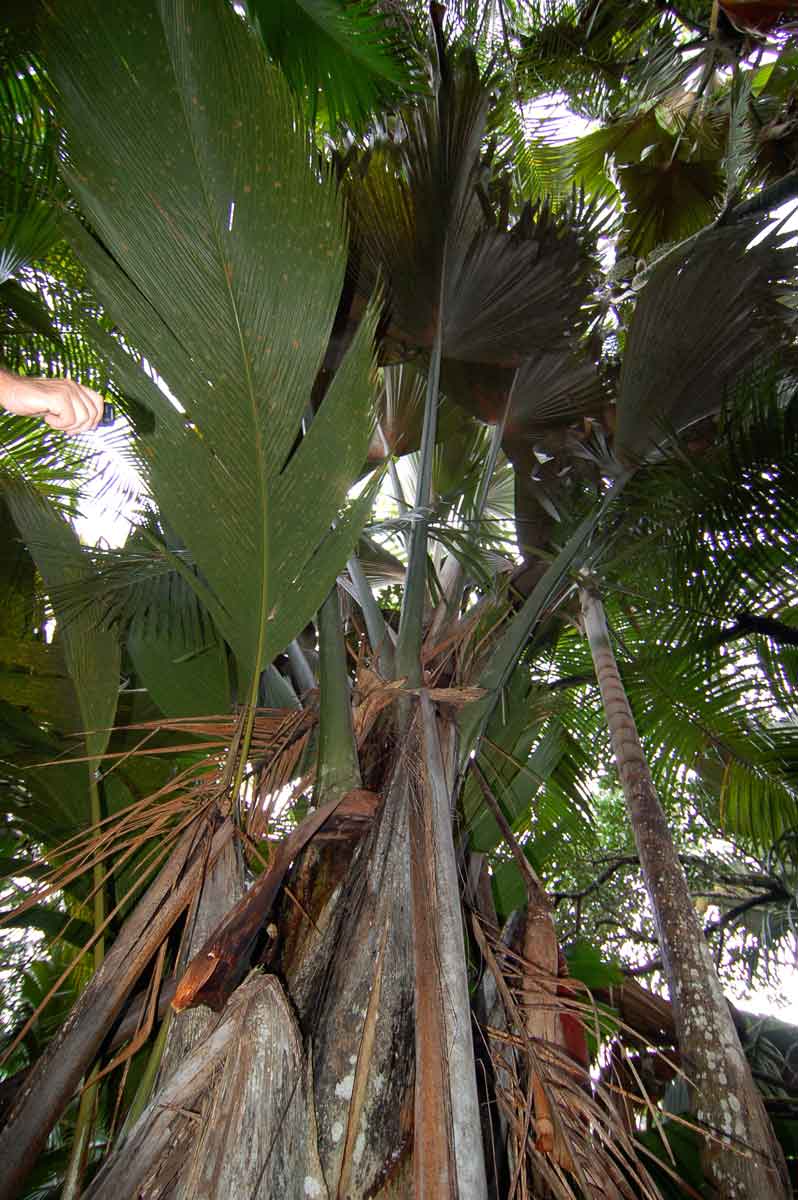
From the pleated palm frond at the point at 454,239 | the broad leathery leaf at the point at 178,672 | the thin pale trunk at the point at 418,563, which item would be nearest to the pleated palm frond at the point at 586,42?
the pleated palm frond at the point at 454,239

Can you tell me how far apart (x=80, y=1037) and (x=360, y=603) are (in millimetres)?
1014

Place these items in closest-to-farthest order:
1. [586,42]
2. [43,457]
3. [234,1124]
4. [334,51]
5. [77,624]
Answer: [234,1124] < [77,624] < [334,51] < [43,457] < [586,42]

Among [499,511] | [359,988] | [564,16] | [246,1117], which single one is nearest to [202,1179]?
[246,1117]

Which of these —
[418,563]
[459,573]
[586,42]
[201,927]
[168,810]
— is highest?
[586,42]

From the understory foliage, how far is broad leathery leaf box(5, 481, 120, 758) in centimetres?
1

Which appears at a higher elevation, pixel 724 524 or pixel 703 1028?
pixel 724 524

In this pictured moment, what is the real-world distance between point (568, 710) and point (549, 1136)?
59.9 inches

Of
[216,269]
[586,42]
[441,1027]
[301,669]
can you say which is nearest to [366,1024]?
[441,1027]

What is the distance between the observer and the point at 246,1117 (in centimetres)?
81

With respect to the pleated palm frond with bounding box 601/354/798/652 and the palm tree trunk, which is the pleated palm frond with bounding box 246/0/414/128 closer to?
the pleated palm frond with bounding box 601/354/798/652

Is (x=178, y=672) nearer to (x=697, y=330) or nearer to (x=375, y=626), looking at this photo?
(x=375, y=626)

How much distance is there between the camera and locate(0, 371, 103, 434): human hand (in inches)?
33.5

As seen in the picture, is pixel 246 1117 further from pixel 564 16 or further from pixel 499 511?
pixel 564 16

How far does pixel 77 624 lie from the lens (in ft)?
6.13
